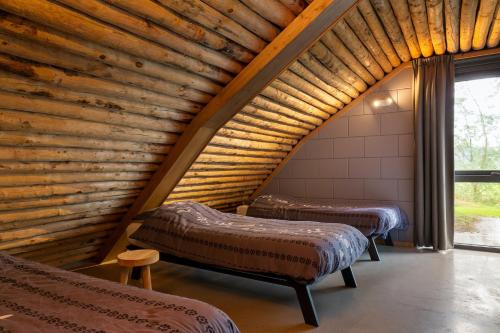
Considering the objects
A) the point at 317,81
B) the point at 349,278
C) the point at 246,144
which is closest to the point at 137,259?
the point at 349,278

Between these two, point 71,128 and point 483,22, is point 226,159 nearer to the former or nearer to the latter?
point 71,128

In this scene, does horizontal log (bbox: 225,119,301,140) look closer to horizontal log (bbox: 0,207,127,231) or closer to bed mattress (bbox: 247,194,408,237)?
bed mattress (bbox: 247,194,408,237)

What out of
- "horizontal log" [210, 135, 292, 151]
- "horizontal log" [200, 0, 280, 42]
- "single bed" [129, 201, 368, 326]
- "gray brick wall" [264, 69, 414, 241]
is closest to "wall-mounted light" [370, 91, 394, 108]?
"gray brick wall" [264, 69, 414, 241]

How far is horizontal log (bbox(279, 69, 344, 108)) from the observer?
3.48 metres

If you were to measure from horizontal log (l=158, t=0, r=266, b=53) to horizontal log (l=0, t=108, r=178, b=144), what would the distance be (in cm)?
103

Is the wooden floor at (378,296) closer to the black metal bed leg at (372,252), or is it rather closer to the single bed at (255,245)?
the black metal bed leg at (372,252)

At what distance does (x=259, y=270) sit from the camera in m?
2.66

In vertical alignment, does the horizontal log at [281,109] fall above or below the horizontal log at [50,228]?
above

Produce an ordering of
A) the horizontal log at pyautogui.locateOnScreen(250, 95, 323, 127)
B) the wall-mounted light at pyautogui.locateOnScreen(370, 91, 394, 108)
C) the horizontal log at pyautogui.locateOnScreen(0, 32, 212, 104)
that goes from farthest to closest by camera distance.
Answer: the wall-mounted light at pyautogui.locateOnScreen(370, 91, 394, 108)
the horizontal log at pyautogui.locateOnScreen(250, 95, 323, 127)
the horizontal log at pyautogui.locateOnScreen(0, 32, 212, 104)

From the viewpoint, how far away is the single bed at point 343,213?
151 inches

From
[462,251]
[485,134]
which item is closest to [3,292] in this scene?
A: [462,251]

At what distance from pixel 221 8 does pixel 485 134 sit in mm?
3830

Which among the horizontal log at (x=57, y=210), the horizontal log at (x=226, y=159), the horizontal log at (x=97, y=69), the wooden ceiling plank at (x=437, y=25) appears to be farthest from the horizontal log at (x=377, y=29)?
the horizontal log at (x=57, y=210)

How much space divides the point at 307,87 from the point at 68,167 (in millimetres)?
2525
